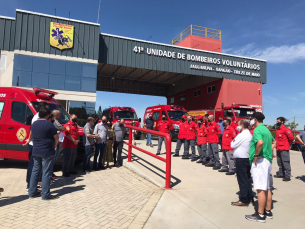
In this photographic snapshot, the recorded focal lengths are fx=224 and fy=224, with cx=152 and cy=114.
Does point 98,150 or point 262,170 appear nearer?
point 262,170

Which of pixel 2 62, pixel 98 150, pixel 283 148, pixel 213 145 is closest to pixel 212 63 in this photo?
pixel 213 145

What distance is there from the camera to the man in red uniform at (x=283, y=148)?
610 cm

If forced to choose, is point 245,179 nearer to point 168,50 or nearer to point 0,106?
point 0,106

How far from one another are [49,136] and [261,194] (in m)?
3.92

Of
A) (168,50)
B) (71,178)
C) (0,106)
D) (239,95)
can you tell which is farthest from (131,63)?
(71,178)

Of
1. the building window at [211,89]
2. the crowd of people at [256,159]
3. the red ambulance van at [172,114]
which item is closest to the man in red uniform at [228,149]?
the crowd of people at [256,159]

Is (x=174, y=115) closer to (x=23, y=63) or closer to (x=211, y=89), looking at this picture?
(x=23, y=63)

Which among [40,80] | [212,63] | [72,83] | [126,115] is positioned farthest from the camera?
[212,63]

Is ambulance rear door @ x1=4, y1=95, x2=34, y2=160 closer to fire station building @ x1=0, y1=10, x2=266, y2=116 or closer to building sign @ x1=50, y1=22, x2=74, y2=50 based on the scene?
fire station building @ x1=0, y1=10, x2=266, y2=116

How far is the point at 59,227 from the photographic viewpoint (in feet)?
10.4

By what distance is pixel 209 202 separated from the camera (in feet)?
13.9

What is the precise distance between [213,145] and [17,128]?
6011 mm

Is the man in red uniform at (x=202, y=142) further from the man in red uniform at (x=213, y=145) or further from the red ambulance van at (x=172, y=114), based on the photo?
the red ambulance van at (x=172, y=114)

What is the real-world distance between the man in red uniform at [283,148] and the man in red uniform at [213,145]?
5.49 ft
